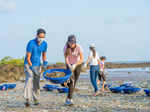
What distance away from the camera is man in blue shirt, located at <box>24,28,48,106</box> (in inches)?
325

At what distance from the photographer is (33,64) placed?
836 centimetres

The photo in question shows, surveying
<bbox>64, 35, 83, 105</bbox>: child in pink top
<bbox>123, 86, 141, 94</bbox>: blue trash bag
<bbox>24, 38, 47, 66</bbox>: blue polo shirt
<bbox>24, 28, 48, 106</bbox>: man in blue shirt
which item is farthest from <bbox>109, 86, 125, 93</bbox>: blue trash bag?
<bbox>24, 38, 47, 66</bbox>: blue polo shirt

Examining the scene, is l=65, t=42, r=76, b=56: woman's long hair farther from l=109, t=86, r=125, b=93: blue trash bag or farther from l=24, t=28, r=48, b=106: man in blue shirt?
l=109, t=86, r=125, b=93: blue trash bag

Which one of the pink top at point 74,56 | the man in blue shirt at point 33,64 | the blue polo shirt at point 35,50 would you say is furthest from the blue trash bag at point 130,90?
the blue polo shirt at point 35,50

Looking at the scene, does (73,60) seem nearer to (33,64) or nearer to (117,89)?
(33,64)

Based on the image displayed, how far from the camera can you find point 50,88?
14.6 m

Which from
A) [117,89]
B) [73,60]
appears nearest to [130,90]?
[117,89]

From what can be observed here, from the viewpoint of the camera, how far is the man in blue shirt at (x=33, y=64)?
27.1 feet

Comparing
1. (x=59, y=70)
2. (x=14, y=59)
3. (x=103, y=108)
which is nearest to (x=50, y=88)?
(x=59, y=70)

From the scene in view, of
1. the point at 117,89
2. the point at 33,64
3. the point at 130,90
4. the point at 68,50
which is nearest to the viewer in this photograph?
the point at 33,64

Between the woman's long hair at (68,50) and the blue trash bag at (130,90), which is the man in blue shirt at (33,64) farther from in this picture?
the blue trash bag at (130,90)

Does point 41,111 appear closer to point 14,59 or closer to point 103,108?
point 103,108

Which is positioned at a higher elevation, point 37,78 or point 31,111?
point 37,78

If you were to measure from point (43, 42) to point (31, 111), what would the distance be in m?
2.30
